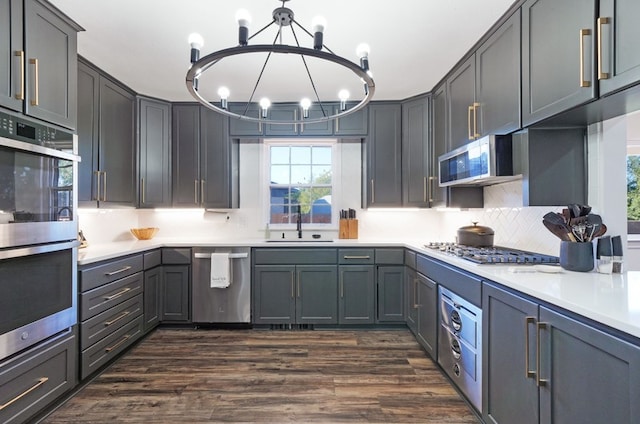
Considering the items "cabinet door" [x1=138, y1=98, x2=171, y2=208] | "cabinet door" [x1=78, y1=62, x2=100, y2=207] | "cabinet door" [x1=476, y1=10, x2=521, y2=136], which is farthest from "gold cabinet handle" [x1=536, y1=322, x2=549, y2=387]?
"cabinet door" [x1=138, y1=98, x2=171, y2=208]

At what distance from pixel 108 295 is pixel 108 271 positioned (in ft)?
0.60

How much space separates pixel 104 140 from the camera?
282cm

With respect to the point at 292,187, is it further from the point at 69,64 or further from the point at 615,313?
the point at 615,313

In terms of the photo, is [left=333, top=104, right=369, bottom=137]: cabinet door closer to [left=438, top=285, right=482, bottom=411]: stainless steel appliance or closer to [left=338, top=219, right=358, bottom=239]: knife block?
[left=338, top=219, right=358, bottom=239]: knife block

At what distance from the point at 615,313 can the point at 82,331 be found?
2849 mm

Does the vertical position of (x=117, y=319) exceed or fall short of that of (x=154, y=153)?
it falls short

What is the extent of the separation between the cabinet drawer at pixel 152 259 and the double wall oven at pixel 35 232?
35.6 inches

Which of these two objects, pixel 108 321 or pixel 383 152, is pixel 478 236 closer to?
pixel 383 152

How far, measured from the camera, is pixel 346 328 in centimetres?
325

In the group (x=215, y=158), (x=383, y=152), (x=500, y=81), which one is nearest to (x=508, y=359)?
(x=500, y=81)

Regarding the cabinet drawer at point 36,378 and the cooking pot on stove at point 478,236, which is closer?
the cabinet drawer at point 36,378

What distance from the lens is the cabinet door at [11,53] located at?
1632 mm

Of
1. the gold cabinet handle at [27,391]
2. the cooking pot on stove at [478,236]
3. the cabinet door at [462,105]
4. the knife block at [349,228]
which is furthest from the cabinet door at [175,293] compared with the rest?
the cabinet door at [462,105]

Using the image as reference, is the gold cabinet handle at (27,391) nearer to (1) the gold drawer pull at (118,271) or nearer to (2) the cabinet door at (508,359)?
(1) the gold drawer pull at (118,271)
